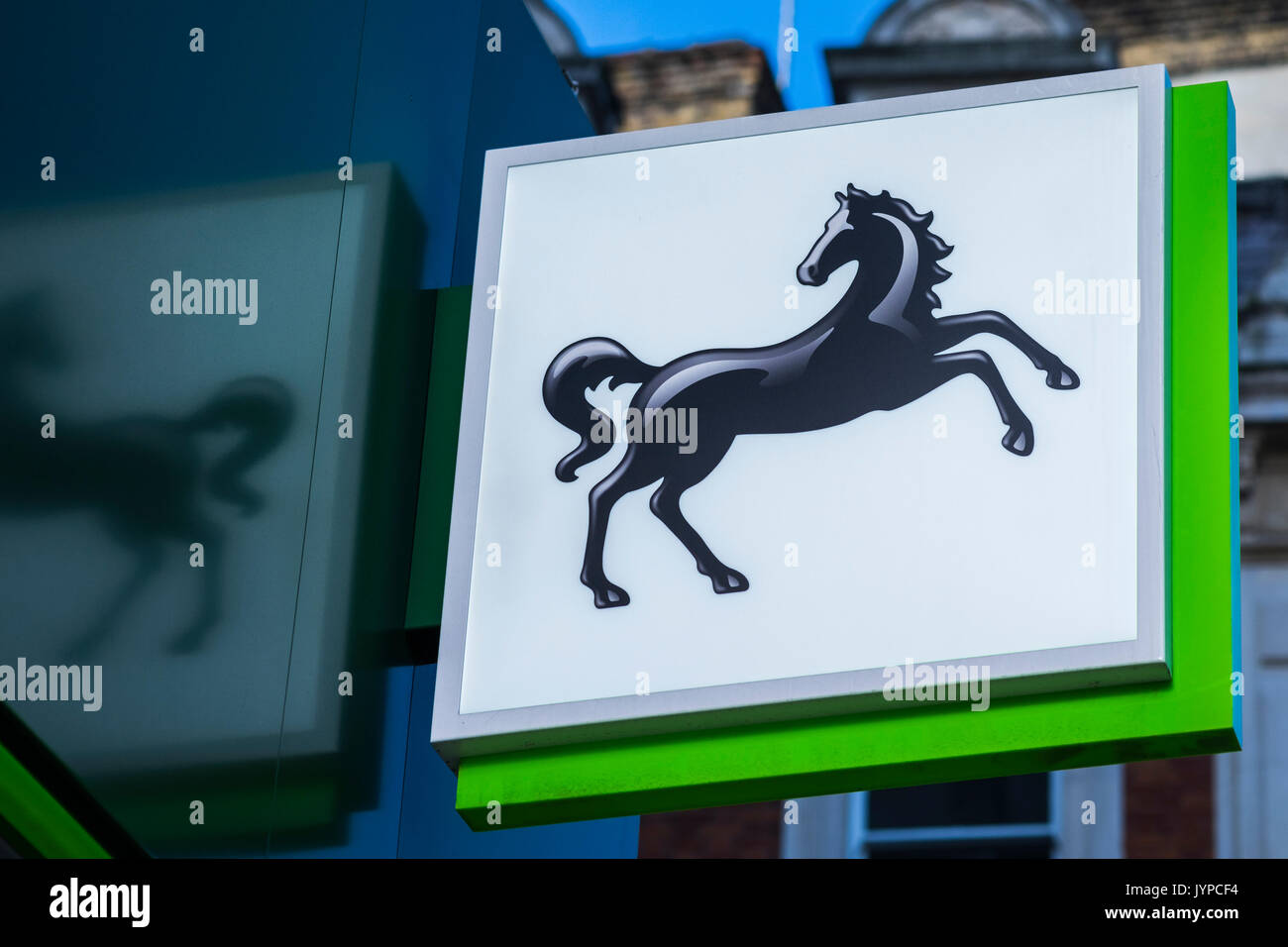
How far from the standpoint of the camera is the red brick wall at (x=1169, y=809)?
932 cm

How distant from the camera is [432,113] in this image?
228 inches

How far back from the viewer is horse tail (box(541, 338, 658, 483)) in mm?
4590

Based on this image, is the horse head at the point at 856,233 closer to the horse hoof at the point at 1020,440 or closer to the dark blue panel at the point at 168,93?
the horse hoof at the point at 1020,440

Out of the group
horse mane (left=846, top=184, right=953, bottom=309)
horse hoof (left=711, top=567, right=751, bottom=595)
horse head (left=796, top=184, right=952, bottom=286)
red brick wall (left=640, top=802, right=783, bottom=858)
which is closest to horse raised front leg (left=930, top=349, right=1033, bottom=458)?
horse mane (left=846, top=184, right=953, bottom=309)

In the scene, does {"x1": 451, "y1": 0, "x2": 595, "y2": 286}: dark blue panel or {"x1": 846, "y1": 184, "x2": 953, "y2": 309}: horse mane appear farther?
{"x1": 451, "y1": 0, "x2": 595, "y2": 286}: dark blue panel

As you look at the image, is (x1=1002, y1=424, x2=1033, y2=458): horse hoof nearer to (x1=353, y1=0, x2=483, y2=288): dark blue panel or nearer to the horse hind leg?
the horse hind leg

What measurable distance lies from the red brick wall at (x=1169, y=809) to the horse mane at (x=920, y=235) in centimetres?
536

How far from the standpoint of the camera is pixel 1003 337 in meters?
4.41

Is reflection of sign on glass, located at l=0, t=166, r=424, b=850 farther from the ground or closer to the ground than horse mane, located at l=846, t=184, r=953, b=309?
closer to the ground

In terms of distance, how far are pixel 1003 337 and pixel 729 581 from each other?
820 millimetres

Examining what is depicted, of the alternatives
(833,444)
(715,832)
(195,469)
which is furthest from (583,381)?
(715,832)

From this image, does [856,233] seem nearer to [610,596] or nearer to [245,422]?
[610,596]
